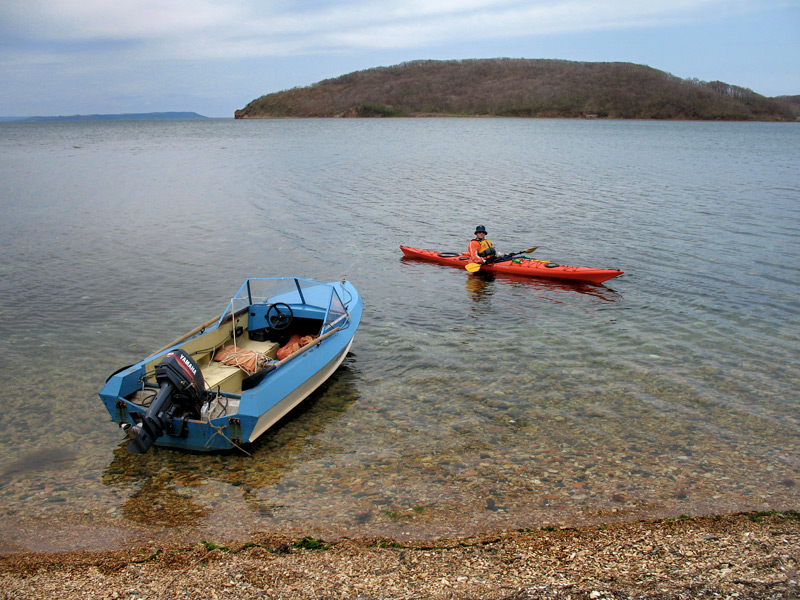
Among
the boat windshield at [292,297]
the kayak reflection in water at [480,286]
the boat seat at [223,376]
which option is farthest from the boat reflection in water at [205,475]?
the kayak reflection in water at [480,286]

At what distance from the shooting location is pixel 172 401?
892 cm

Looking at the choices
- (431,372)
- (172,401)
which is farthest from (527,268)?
(172,401)

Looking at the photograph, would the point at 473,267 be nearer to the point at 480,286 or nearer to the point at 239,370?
the point at 480,286

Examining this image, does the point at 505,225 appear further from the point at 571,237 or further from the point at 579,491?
the point at 579,491

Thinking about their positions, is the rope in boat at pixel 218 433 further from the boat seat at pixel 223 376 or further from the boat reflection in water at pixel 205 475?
the boat seat at pixel 223 376

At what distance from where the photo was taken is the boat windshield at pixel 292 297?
478 inches

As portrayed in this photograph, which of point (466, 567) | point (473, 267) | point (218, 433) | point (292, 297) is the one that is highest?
point (292, 297)

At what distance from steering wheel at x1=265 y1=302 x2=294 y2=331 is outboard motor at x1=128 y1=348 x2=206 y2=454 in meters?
3.10

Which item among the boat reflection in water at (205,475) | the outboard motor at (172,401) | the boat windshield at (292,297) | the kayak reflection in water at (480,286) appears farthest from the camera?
the kayak reflection in water at (480,286)

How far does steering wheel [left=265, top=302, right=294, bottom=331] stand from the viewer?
12281 mm

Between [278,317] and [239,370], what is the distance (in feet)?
5.84

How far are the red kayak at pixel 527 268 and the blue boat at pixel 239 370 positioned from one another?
23.2ft

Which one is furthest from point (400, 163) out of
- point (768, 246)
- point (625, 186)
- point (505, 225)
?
point (768, 246)

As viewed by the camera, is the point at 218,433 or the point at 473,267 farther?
the point at 473,267
